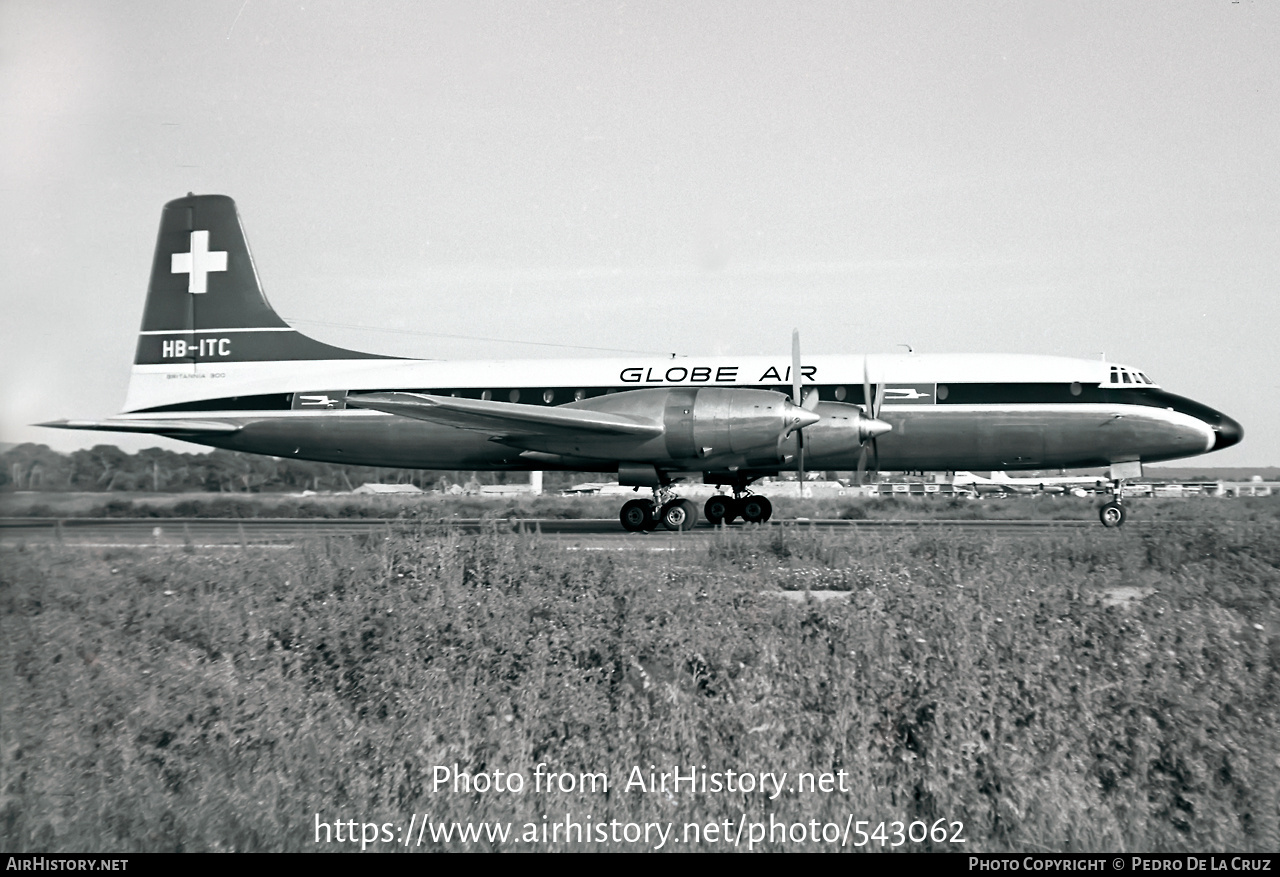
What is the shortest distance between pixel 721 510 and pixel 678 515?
278 cm

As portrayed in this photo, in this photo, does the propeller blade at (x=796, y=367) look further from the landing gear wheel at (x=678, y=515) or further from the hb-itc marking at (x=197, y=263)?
the hb-itc marking at (x=197, y=263)

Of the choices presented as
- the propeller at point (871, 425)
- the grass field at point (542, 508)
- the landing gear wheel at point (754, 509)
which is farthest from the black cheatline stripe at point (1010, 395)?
the grass field at point (542, 508)

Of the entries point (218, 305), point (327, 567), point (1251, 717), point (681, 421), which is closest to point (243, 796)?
point (327, 567)

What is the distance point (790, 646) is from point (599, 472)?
12.6 meters

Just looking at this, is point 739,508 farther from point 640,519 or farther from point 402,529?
point 402,529

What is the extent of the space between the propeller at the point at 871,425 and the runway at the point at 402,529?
1463 millimetres

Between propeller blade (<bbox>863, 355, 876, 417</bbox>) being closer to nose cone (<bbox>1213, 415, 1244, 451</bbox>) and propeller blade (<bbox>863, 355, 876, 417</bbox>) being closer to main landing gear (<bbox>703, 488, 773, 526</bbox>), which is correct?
main landing gear (<bbox>703, 488, 773, 526</bbox>)

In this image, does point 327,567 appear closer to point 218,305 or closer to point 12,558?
point 12,558

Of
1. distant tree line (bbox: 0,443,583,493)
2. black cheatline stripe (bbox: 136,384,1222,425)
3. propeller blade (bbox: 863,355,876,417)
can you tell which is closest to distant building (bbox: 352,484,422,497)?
distant tree line (bbox: 0,443,583,493)

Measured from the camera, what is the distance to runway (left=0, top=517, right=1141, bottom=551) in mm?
16719

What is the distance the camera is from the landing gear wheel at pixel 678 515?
69.3ft

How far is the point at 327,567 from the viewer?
1241 cm

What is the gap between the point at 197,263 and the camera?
1103 inches

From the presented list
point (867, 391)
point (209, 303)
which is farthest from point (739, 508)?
point (209, 303)
